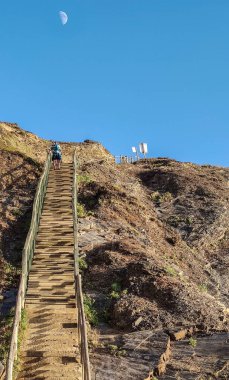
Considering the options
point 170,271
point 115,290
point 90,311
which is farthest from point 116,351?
point 170,271

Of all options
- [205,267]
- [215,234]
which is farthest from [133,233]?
[215,234]

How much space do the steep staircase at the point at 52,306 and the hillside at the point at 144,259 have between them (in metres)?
0.66

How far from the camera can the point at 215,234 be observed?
24875 millimetres

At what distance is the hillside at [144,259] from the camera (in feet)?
39.3

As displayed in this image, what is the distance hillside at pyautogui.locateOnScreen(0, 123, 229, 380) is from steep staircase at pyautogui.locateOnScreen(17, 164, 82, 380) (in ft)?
2.18

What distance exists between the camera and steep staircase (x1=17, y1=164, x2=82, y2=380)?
11188mm

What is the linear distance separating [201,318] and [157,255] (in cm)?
587

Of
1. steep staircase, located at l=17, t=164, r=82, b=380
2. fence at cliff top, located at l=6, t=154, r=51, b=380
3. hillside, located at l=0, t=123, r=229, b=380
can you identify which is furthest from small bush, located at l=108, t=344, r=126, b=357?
fence at cliff top, located at l=6, t=154, r=51, b=380

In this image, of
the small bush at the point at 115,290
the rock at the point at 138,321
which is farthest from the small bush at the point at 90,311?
the rock at the point at 138,321

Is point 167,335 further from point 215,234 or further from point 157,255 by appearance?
point 215,234

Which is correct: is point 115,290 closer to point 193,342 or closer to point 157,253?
point 193,342

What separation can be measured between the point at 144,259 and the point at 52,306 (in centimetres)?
471

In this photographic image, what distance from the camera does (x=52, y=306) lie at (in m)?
13.9

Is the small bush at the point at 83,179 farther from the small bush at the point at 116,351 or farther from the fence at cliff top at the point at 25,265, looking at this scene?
the small bush at the point at 116,351
